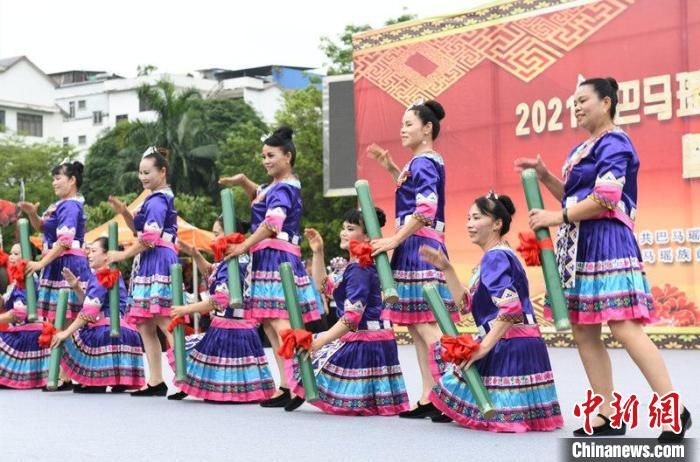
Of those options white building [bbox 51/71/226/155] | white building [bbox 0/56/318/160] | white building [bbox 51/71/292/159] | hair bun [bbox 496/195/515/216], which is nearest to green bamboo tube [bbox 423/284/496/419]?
hair bun [bbox 496/195/515/216]

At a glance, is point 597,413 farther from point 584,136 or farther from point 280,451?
point 584,136

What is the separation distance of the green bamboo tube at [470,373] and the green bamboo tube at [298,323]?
944 millimetres

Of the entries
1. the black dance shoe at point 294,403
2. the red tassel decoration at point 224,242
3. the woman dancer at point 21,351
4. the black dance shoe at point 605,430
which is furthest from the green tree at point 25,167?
the black dance shoe at point 605,430

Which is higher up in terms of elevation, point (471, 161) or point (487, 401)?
point (471, 161)

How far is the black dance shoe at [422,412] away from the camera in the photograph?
574 centimetres

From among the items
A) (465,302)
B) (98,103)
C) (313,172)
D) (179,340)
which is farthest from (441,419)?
(98,103)

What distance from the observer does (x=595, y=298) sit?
15.2 ft

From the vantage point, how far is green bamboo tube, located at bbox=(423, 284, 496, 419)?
4.97 m

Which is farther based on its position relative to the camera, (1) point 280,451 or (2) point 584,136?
(2) point 584,136

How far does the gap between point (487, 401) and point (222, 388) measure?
7.07 feet

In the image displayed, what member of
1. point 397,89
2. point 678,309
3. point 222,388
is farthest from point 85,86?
point 222,388

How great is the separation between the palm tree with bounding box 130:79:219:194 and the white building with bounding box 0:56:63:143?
57.1ft

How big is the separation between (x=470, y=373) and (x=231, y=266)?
1805 mm

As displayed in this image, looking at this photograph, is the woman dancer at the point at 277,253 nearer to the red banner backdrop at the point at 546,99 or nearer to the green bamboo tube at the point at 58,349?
the green bamboo tube at the point at 58,349
